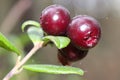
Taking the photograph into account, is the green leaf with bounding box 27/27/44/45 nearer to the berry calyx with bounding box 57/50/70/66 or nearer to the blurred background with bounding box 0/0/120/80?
the berry calyx with bounding box 57/50/70/66

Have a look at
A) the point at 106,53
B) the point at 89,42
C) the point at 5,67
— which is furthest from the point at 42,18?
the point at 106,53

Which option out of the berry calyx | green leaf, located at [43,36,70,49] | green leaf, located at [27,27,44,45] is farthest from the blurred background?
green leaf, located at [43,36,70,49]

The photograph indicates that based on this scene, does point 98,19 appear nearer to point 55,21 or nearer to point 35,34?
point 35,34

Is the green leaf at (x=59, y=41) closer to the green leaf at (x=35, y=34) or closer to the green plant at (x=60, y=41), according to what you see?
the green plant at (x=60, y=41)

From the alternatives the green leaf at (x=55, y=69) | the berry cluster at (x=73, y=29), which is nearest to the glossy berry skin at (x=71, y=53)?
the berry cluster at (x=73, y=29)

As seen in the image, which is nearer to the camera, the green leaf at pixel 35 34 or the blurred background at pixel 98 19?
the green leaf at pixel 35 34

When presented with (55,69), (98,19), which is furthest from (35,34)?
(98,19)

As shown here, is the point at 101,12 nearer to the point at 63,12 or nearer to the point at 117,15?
the point at 117,15
